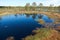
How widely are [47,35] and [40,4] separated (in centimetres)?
13170

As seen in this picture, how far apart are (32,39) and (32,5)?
128835mm

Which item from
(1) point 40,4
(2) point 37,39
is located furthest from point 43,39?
(1) point 40,4

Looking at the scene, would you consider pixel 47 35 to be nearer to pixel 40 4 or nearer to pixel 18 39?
pixel 18 39

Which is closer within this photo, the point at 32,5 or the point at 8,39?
the point at 8,39

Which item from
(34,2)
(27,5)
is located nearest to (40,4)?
(34,2)

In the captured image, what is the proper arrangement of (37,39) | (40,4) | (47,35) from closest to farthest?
(37,39), (47,35), (40,4)

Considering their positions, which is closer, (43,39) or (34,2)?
(43,39)

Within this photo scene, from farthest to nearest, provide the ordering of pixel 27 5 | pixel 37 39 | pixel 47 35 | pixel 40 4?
pixel 40 4
pixel 27 5
pixel 47 35
pixel 37 39

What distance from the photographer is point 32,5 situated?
15200 centimetres

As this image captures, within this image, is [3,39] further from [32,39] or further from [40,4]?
[40,4]

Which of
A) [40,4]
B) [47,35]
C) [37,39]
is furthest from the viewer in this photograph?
[40,4]

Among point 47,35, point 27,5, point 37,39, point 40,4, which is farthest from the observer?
point 40,4

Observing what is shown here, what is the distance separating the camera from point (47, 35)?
27875 mm

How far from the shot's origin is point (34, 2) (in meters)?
153
